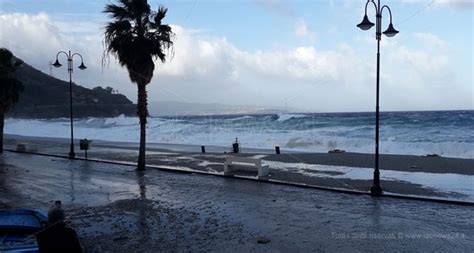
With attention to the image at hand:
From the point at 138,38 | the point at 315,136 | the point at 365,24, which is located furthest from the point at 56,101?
the point at 365,24

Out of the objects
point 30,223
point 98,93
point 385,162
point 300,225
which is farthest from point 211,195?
point 98,93

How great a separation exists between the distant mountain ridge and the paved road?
116m

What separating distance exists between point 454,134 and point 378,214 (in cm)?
4862

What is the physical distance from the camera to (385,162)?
24781mm

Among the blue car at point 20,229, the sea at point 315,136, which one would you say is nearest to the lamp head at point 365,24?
the blue car at point 20,229

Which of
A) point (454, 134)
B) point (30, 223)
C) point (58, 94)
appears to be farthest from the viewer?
point (58, 94)

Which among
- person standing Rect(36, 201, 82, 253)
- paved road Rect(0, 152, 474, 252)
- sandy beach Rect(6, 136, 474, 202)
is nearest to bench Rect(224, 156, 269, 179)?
sandy beach Rect(6, 136, 474, 202)

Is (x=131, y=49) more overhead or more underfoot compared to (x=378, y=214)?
more overhead

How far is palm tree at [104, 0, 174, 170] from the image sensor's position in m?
19.8

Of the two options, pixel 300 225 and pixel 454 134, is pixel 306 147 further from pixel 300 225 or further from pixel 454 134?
pixel 300 225

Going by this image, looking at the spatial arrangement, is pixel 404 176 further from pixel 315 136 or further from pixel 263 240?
pixel 315 136

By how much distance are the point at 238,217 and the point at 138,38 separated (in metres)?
11.1

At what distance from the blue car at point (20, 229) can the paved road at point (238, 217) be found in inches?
54.7

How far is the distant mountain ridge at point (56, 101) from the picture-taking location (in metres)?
128
